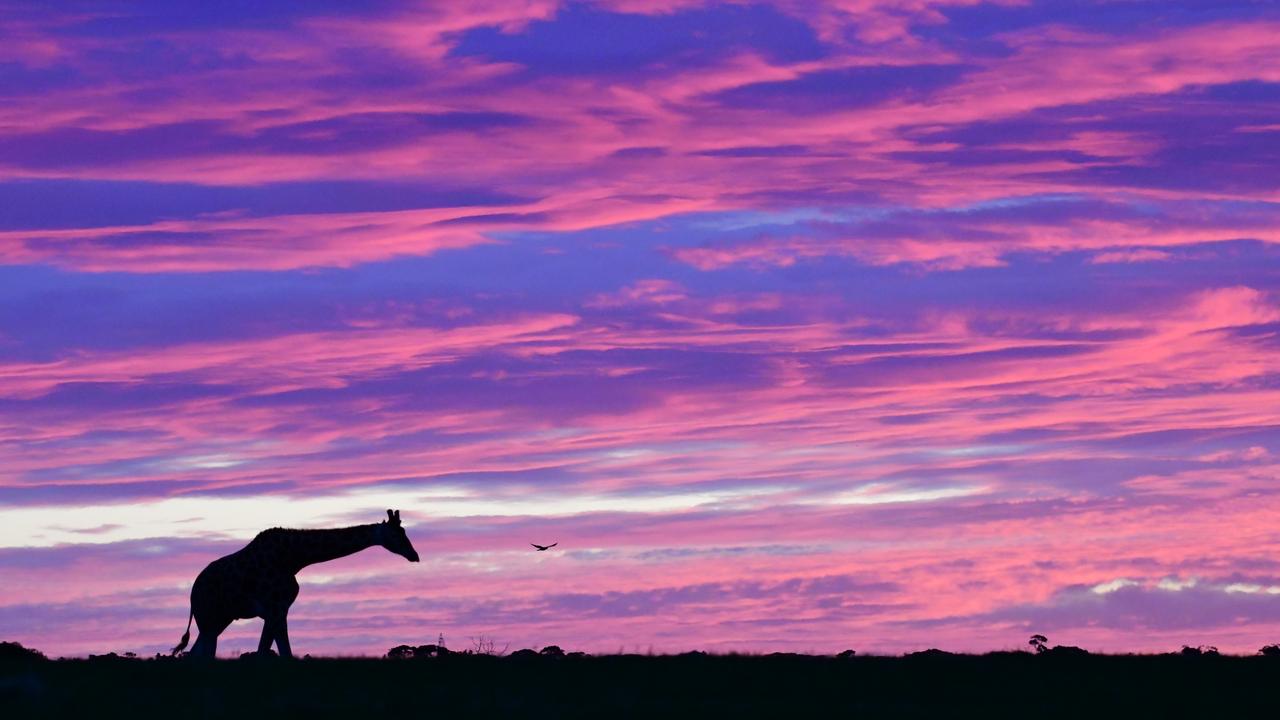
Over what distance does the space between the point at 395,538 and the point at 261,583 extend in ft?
13.8

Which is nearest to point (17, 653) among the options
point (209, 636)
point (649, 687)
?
point (209, 636)

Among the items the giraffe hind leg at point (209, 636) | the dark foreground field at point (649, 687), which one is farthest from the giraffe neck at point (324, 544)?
the dark foreground field at point (649, 687)

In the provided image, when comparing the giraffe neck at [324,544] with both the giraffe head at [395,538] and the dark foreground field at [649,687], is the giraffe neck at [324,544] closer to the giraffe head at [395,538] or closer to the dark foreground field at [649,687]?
the giraffe head at [395,538]

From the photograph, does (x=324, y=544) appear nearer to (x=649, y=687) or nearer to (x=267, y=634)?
(x=267, y=634)

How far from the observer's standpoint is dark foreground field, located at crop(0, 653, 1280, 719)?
99.0ft

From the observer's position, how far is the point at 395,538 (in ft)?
154

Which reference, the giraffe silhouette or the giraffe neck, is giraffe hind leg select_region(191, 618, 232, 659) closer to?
the giraffe silhouette

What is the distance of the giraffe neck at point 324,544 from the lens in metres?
45.1

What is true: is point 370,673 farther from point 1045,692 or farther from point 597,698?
point 1045,692

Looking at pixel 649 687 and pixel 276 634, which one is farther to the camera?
pixel 276 634

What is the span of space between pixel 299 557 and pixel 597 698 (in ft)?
50.5

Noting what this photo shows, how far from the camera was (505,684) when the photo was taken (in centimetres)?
3366

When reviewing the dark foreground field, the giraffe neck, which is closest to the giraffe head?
the giraffe neck

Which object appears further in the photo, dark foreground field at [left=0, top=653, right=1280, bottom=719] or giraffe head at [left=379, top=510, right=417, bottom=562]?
giraffe head at [left=379, top=510, right=417, bottom=562]
